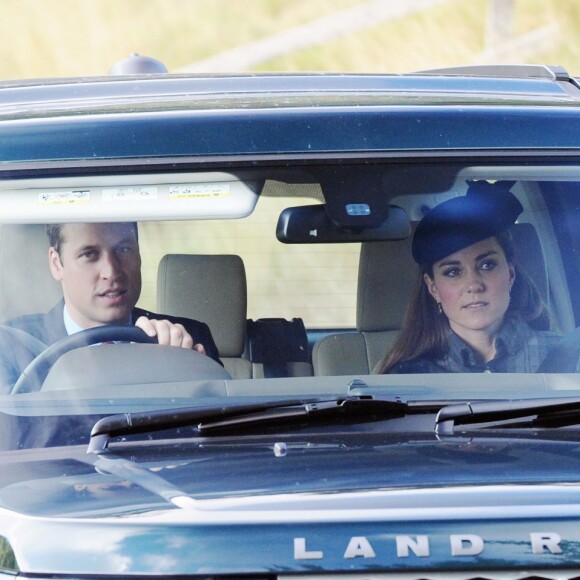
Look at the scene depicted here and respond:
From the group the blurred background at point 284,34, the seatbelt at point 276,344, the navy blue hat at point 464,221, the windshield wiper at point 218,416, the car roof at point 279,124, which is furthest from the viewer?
the blurred background at point 284,34

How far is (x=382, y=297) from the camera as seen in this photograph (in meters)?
3.77

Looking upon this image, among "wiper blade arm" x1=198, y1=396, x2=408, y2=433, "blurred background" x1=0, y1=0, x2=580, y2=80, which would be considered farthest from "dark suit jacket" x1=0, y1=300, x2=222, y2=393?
"blurred background" x1=0, y1=0, x2=580, y2=80

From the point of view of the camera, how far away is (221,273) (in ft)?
11.6

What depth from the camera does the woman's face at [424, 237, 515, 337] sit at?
3541mm

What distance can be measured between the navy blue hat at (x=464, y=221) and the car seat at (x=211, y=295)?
0.45 metres

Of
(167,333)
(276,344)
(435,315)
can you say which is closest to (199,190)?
(167,333)

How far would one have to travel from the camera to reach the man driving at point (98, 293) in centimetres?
327

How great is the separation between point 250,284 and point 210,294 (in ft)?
0.74

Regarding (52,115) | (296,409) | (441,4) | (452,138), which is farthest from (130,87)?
(441,4)

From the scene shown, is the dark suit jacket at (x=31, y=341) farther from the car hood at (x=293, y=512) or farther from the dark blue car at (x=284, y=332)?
the car hood at (x=293, y=512)

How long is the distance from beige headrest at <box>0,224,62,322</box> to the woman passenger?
2.58 feet

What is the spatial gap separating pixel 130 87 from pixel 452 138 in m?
0.96

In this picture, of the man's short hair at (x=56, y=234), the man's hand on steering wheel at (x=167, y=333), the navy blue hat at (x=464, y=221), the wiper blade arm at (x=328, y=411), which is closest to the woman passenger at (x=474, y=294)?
the navy blue hat at (x=464, y=221)

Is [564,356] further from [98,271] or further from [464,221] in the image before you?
[98,271]
